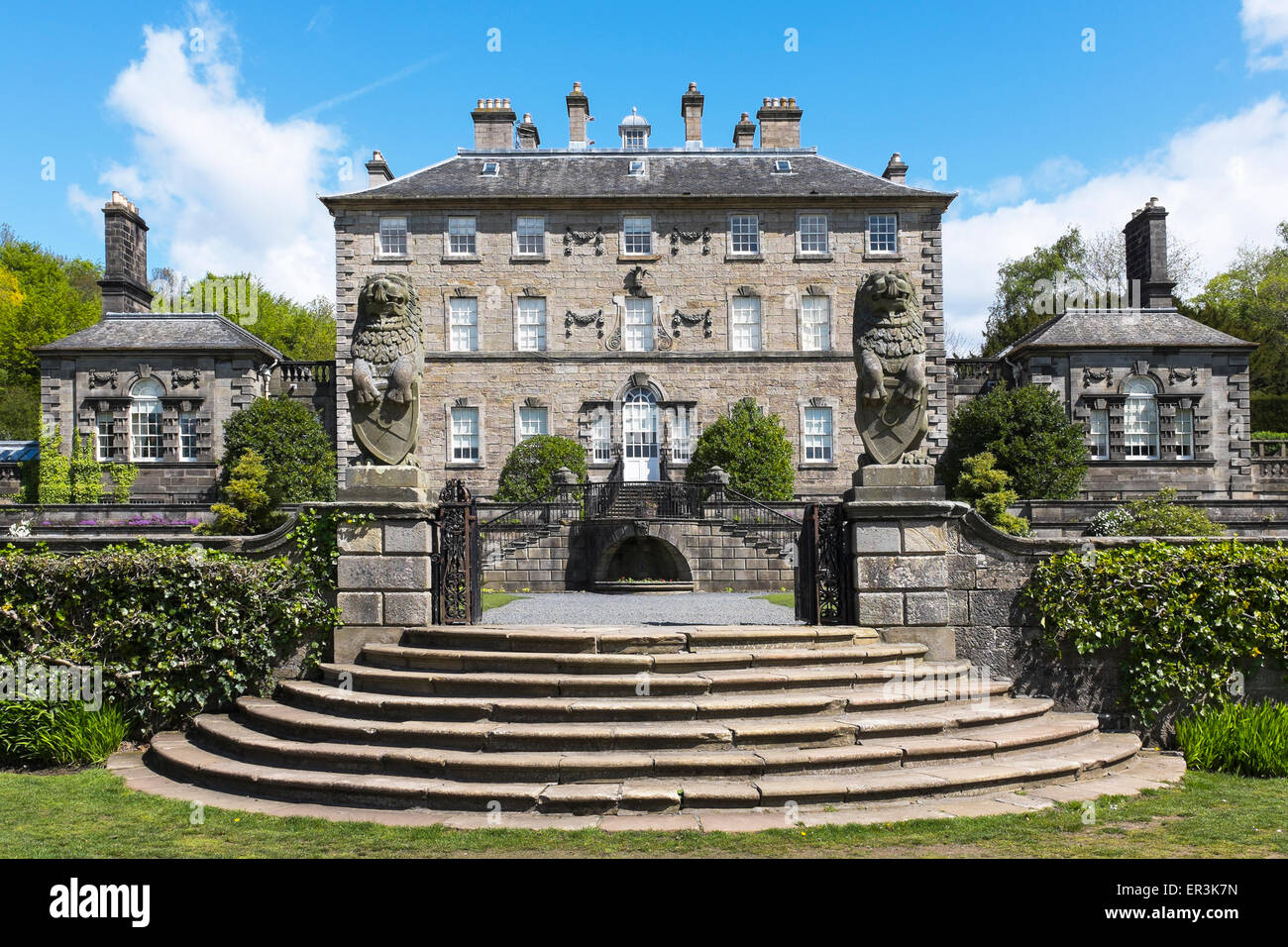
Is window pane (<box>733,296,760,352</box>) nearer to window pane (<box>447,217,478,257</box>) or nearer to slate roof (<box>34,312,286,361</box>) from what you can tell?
window pane (<box>447,217,478,257</box>)

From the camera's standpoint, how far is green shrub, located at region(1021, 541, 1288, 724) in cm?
889

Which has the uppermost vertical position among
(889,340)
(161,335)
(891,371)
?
(161,335)

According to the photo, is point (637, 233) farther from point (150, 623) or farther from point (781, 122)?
point (150, 623)

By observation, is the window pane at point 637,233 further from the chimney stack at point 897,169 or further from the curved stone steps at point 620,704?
the curved stone steps at point 620,704

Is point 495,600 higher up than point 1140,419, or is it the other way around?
point 1140,419

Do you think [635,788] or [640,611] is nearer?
[635,788]

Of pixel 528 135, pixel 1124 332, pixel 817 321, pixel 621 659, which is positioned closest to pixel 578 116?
pixel 528 135

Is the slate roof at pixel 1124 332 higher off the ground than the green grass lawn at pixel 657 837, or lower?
higher

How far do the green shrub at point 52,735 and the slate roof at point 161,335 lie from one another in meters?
23.3

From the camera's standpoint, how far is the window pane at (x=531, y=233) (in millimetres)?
30266

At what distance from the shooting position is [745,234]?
3042 centimetres

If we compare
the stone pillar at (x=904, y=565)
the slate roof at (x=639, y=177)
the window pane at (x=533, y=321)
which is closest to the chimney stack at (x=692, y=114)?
the slate roof at (x=639, y=177)

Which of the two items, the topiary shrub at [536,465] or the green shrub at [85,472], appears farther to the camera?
the green shrub at [85,472]

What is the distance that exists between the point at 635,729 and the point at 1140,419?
94.2 ft
